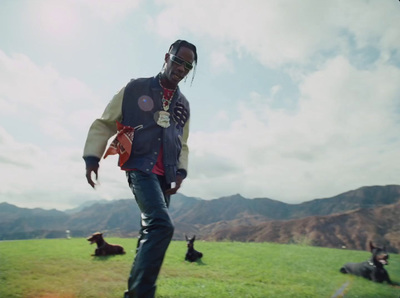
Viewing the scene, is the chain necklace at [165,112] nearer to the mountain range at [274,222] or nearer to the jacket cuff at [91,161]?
the jacket cuff at [91,161]

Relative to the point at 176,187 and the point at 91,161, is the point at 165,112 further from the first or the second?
the point at 91,161

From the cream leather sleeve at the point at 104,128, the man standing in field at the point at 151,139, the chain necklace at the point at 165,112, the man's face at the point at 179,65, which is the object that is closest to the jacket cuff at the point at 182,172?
the man standing in field at the point at 151,139

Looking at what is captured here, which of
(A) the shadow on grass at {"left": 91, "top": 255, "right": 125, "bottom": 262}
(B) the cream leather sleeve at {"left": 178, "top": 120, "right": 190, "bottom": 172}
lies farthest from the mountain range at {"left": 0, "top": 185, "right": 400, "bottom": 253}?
(B) the cream leather sleeve at {"left": 178, "top": 120, "right": 190, "bottom": 172}

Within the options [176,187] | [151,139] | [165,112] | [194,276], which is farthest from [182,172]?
[194,276]

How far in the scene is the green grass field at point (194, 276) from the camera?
4.11m

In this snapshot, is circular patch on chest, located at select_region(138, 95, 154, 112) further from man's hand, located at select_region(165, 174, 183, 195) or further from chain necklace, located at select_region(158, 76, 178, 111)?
man's hand, located at select_region(165, 174, 183, 195)

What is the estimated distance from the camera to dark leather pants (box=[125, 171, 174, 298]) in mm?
1995

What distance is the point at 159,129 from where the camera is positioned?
303cm

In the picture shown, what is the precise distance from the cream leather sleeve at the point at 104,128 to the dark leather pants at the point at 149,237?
23.7 inches

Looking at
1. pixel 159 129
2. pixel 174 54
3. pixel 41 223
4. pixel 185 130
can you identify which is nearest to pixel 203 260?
pixel 185 130

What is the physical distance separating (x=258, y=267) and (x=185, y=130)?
473 cm

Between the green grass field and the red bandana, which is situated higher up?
the red bandana

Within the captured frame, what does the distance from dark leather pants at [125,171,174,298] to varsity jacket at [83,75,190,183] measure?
240 mm

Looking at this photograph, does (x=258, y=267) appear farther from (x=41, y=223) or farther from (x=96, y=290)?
(x=41, y=223)
